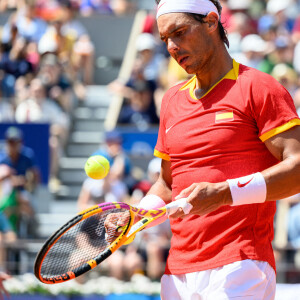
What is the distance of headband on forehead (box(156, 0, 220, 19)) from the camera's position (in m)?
3.51

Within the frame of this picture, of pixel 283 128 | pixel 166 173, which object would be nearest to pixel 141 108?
pixel 166 173

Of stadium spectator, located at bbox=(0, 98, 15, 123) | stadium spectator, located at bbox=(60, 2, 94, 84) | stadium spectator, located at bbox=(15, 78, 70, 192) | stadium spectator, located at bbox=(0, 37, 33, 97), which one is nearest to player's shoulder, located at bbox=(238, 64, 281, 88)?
stadium spectator, located at bbox=(15, 78, 70, 192)

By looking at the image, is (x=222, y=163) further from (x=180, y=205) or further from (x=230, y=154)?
(x=180, y=205)

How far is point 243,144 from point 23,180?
5.98 meters

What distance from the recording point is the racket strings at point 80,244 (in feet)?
11.8

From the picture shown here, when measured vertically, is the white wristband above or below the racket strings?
above

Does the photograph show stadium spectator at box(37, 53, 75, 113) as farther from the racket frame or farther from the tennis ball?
the racket frame

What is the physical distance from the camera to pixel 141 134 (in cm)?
948

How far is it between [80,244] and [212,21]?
A: 133 centimetres

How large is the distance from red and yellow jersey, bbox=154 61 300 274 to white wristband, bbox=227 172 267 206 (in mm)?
162

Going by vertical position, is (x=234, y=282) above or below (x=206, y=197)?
below

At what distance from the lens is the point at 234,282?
3377 millimetres

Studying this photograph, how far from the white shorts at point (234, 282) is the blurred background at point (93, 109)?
2660 millimetres

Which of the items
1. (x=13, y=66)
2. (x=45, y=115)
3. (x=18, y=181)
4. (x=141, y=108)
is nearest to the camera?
(x=18, y=181)
